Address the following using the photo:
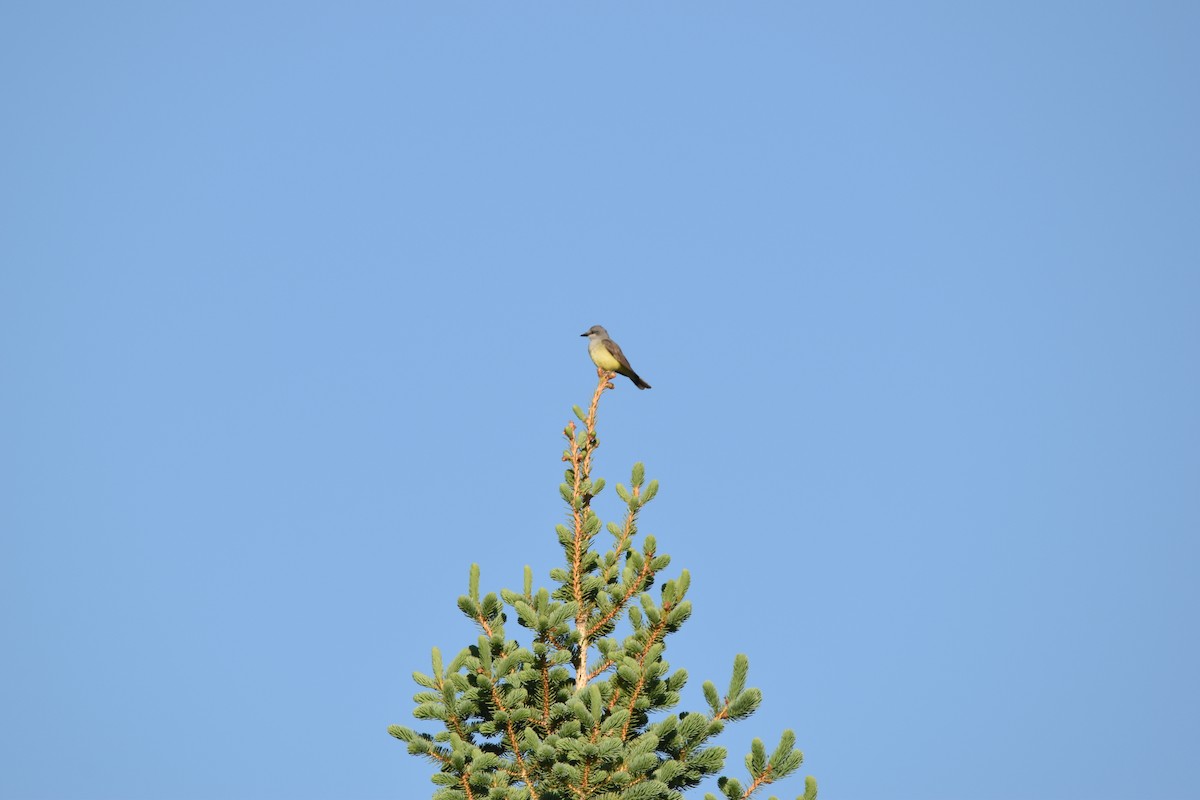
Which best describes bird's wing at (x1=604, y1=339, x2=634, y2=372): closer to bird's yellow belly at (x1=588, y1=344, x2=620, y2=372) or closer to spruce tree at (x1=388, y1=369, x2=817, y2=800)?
bird's yellow belly at (x1=588, y1=344, x2=620, y2=372)

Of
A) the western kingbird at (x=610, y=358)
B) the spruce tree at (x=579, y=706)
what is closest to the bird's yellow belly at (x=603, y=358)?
the western kingbird at (x=610, y=358)

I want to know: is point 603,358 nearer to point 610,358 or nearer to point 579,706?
point 610,358

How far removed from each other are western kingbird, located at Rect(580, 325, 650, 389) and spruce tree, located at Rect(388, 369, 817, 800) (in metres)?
7.58

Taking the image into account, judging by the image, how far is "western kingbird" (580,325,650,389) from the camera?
62.2ft

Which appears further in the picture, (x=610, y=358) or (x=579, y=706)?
(x=610, y=358)

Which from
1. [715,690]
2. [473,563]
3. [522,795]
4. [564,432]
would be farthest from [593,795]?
[564,432]

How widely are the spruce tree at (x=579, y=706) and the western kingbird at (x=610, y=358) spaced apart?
24.9 ft

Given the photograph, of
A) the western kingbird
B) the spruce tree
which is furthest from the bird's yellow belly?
the spruce tree

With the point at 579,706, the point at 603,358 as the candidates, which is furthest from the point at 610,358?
the point at 579,706

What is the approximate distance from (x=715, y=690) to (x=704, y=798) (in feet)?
2.84

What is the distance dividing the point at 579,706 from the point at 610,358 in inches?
361

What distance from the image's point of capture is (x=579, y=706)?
33.7 ft

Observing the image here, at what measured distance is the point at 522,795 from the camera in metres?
10.3

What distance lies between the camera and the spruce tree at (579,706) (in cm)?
1027
